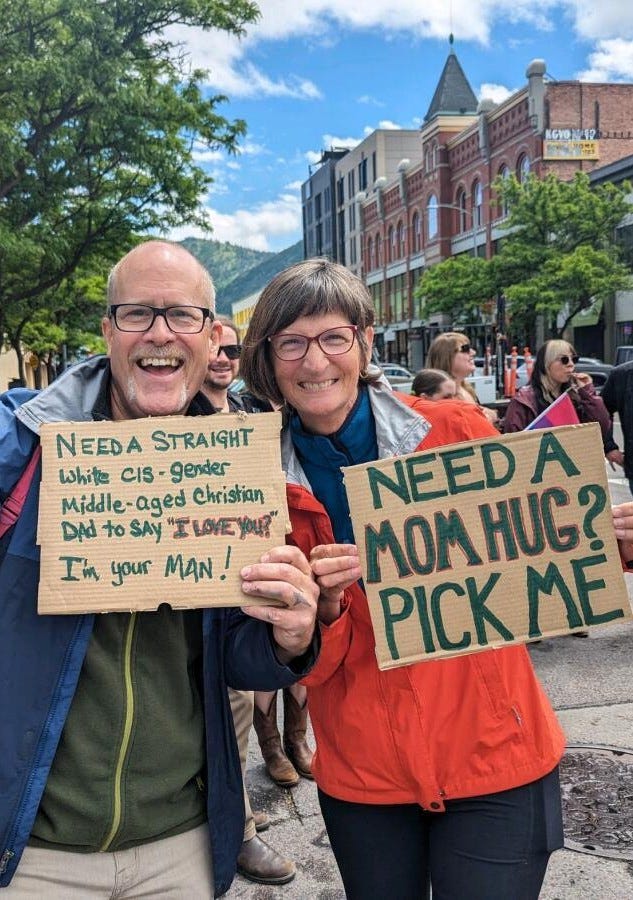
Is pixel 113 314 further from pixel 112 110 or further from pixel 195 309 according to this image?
pixel 112 110

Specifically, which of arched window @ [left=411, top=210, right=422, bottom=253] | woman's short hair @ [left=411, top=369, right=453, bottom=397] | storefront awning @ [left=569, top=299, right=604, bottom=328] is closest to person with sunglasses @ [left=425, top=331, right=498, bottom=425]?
woman's short hair @ [left=411, top=369, right=453, bottom=397]

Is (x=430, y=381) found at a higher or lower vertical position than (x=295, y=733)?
higher

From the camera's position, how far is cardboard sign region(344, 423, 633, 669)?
Answer: 180 centimetres

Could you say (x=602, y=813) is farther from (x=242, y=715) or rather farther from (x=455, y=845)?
(x=455, y=845)

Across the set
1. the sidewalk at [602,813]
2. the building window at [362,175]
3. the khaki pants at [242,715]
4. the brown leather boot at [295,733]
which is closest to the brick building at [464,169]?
the building window at [362,175]

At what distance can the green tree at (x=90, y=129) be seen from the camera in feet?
37.0

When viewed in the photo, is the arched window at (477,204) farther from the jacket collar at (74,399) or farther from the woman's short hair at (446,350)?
the jacket collar at (74,399)

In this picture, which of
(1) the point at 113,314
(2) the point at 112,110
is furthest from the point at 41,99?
(1) the point at 113,314

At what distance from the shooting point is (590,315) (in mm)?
35844

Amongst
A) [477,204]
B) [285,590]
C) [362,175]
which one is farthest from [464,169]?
[285,590]

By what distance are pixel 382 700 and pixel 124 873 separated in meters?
0.68

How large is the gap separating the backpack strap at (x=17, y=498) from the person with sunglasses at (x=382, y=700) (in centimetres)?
59

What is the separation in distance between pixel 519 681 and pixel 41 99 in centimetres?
1256

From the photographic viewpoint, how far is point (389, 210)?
61188 millimetres
